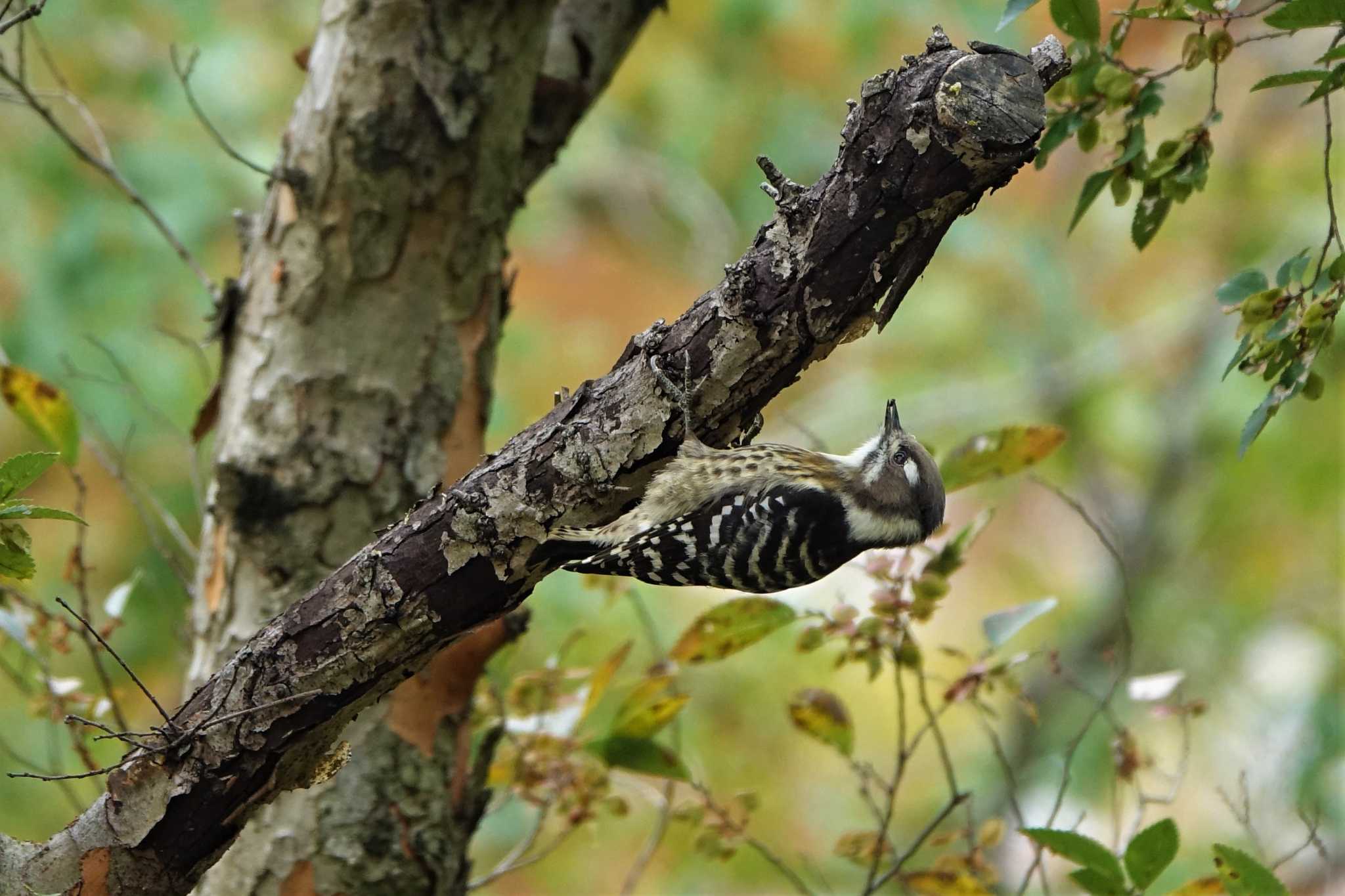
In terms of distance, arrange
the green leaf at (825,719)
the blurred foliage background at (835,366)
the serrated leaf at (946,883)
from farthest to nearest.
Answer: the blurred foliage background at (835,366) → the green leaf at (825,719) → the serrated leaf at (946,883)

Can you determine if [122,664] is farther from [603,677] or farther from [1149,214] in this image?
[1149,214]

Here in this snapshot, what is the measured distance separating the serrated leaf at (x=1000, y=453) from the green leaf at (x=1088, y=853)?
100cm

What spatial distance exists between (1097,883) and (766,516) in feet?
3.83

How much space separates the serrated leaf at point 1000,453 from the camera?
9.95 ft

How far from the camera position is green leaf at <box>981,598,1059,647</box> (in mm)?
2961

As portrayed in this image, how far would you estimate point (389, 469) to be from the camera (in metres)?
3.13

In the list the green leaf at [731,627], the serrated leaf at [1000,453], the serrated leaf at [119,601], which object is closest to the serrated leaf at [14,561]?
the serrated leaf at [119,601]

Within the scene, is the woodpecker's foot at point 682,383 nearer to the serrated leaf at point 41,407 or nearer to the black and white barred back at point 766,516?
the black and white barred back at point 766,516

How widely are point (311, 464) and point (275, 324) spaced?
393mm

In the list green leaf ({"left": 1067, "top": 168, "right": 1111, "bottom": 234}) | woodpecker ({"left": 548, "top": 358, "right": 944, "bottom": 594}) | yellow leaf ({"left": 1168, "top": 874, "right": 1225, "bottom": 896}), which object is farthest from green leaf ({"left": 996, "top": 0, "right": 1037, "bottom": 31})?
yellow leaf ({"left": 1168, "top": 874, "right": 1225, "bottom": 896})

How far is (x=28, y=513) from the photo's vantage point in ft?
6.37

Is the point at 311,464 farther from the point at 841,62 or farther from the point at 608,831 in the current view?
the point at 841,62

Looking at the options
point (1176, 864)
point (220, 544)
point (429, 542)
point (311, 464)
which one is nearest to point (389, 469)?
point (311, 464)

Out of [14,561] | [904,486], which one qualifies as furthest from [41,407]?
[904,486]
